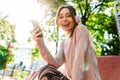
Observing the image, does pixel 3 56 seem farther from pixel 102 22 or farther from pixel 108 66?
pixel 108 66

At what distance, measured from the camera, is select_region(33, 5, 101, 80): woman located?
64.6 inches

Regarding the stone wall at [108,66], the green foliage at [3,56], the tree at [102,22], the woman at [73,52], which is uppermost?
the woman at [73,52]

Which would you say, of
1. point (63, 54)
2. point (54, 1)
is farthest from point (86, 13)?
point (63, 54)

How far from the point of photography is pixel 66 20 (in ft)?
5.91

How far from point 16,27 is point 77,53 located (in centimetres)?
1644

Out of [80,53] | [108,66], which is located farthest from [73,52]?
[108,66]

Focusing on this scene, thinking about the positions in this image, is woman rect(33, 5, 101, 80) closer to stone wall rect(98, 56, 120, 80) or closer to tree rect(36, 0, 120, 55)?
stone wall rect(98, 56, 120, 80)

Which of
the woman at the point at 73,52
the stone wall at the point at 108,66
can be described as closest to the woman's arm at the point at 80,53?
the woman at the point at 73,52

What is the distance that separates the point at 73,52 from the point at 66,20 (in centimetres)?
22

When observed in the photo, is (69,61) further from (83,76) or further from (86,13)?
(86,13)

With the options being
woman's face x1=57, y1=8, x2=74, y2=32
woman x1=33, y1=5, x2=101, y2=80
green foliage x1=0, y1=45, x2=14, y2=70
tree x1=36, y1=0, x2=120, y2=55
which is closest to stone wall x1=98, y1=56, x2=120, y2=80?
woman x1=33, y1=5, x2=101, y2=80

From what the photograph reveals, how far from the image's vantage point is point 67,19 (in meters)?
1.81

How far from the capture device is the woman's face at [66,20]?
1.80m

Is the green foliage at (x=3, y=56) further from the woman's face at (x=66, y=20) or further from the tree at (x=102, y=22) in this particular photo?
the woman's face at (x=66, y=20)
